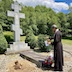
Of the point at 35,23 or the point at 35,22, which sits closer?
the point at 35,23

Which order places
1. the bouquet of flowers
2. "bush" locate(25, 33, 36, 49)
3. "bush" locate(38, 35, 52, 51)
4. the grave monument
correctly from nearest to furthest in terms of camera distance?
the bouquet of flowers
the grave monument
"bush" locate(38, 35, 52, 51)
"bush" locate(25, 33, 36, 49)

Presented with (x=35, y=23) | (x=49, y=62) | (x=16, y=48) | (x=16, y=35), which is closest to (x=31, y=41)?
(x=16, y=35)

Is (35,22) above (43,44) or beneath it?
above

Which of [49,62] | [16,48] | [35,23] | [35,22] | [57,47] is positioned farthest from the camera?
[35,22]

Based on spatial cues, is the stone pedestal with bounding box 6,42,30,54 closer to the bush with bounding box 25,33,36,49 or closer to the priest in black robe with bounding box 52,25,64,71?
the bush with bounding box 25,33,36,49

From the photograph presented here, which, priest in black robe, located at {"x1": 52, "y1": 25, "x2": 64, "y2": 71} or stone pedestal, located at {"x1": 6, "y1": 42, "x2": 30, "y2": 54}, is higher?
priest in black robe, located at {"x1": 52, "y1": 25, "x2": 64, "y2": 71}

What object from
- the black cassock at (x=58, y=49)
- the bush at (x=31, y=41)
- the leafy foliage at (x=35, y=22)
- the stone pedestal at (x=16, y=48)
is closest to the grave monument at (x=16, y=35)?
the stone pedestal at (x=16, y=48)

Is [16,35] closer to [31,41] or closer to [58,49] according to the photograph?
[31,41]

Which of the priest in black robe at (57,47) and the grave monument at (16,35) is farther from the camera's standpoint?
the grave monument at (16,35)

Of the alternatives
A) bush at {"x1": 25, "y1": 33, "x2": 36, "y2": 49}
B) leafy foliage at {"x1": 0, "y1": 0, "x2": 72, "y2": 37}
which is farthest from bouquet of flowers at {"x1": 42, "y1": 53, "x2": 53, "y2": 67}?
leafy foliage at {"x1": 0, "y1": 0, "x2": 72, "y2": 37}

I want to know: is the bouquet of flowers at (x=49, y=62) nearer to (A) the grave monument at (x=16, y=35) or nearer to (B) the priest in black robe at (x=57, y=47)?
(B) the priest in black robe at (x=57, y=47)

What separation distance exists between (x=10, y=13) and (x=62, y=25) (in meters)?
27.0

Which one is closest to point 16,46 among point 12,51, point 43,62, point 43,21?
point 12,51

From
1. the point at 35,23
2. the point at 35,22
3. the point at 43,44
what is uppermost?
the point at 35,22
